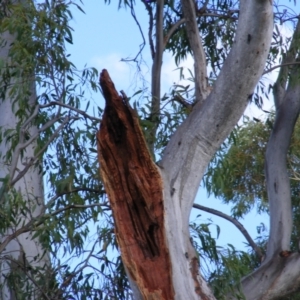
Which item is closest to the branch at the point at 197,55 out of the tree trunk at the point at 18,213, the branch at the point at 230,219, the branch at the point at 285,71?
the branch at the point at 230,219

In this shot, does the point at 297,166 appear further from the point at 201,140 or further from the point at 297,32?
the point at 201,140

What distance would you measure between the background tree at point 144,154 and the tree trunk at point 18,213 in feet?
0.06

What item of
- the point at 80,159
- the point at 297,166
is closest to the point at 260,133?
the point at 297,166

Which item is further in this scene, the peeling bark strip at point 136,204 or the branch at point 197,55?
the branch at point 197,55

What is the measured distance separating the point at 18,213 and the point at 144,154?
1570 mm

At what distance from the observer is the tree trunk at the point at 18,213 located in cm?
462

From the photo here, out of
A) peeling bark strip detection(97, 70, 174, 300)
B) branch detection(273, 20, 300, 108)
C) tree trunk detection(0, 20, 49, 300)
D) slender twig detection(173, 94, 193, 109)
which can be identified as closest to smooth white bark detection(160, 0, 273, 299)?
peeling bark strip detection(97, 70, 174, 300)

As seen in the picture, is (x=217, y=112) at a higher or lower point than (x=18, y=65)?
lower

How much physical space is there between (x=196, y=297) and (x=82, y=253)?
1.28 metres

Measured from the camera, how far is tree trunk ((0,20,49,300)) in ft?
15.2

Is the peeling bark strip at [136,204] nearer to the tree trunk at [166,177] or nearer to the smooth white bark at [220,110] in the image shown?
the tree trunk at [166,177]

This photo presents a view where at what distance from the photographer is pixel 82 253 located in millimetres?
4898

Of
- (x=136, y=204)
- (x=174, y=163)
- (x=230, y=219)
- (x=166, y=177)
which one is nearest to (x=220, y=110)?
(x=174, y=163)

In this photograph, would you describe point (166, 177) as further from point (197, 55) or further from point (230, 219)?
point (230, 219)
